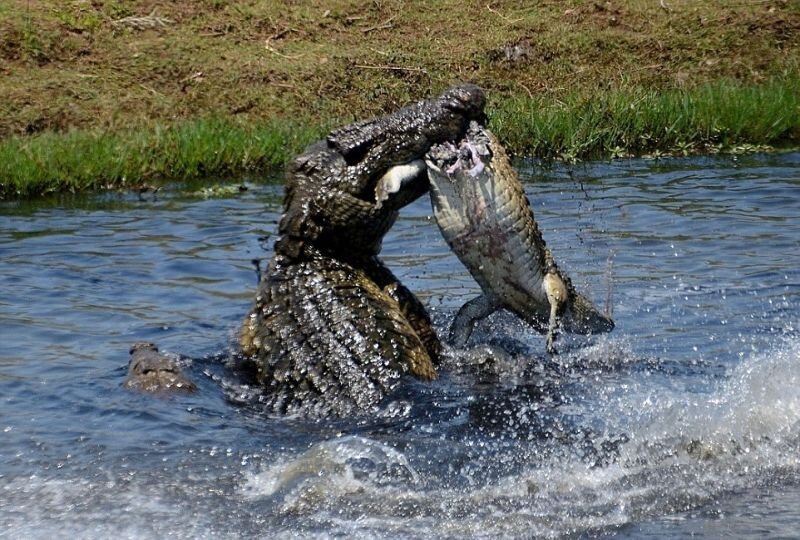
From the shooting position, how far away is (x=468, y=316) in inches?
193

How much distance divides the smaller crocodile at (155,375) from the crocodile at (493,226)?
1.23 m

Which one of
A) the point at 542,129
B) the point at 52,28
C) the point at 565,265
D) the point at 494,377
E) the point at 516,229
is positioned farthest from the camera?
the point at 52,28

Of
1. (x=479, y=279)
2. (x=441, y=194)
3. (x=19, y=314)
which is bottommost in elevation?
(x=19, y=314)

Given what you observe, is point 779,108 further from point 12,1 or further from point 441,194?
point 12,1

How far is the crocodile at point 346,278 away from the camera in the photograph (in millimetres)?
4539

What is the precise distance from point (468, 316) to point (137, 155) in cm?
530

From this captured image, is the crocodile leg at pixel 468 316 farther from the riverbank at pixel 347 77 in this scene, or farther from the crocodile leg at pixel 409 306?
the riverbank at pixel 347 77

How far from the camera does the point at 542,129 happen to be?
32.2 ft

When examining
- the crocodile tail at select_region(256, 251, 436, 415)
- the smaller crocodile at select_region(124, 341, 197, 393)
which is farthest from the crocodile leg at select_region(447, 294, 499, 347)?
the smaller crocodile at select_region(124, 341, 197, 393)

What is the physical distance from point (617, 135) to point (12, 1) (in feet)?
21.1

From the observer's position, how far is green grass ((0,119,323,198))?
30.2ft

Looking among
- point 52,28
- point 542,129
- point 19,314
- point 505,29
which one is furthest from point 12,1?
point 19,314

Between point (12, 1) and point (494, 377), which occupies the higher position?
point (12, 1)

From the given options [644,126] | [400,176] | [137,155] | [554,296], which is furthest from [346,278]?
[644,126]
